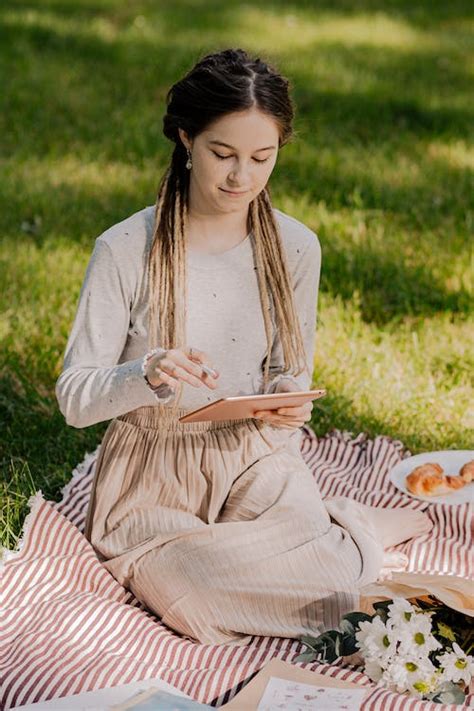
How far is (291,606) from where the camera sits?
10.6 feet

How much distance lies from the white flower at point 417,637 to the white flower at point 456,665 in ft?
0.19

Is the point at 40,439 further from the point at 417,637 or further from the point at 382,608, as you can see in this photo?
the point at 417,637

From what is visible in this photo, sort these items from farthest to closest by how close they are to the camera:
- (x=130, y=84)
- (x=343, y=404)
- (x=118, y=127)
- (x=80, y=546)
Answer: (x=130, y=84)
(x=118, y=127)
(x=343, y=404)
(x=80, y=546)

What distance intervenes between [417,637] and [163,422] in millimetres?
973

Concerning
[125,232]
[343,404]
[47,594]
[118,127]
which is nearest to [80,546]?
[47,594]

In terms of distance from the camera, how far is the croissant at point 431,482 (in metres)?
3.70

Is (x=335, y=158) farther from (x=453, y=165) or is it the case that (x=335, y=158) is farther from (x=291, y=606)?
(x=291, y=606)

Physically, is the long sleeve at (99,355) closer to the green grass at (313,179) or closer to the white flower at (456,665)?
the green grass at (313,179)

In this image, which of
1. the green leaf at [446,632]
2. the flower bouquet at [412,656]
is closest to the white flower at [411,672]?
the flower bouquet at [412,656]

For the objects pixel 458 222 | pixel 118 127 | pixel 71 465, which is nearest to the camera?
pixel 71 465

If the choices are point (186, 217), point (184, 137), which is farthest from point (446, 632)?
point (184, 137)

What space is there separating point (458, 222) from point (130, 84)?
10.4 feet

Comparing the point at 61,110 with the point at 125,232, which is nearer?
the point at 125,232

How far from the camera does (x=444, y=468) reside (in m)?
3.88
